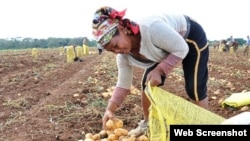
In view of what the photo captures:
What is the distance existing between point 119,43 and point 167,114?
1.82ft

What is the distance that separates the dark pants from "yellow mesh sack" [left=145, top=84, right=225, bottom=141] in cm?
54

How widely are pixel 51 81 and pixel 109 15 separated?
6827 mm

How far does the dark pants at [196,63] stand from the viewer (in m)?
3.07

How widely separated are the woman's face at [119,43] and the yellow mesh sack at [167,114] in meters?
0.30

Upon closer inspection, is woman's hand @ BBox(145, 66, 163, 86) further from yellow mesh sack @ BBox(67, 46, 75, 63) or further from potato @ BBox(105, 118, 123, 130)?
yellow mesh sack @ BBox(67, 46, 75, 63)

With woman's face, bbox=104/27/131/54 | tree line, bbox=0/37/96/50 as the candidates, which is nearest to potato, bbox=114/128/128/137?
A: woman's face, bbox=104/27/131/54

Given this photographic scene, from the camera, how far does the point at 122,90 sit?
3.12 m

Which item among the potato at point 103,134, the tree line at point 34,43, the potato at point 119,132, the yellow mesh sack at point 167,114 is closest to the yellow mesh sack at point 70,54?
the potato at point 103,134

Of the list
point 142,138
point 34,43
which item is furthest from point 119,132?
point 34,43

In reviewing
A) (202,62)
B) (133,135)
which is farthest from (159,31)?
(133,135)

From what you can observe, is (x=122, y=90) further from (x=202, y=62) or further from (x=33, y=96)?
(x=33, y=96)

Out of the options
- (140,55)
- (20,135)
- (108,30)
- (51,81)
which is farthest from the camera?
(51,81)

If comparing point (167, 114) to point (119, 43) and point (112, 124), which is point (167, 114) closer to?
point (119, 43)

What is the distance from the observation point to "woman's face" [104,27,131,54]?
2543mm
